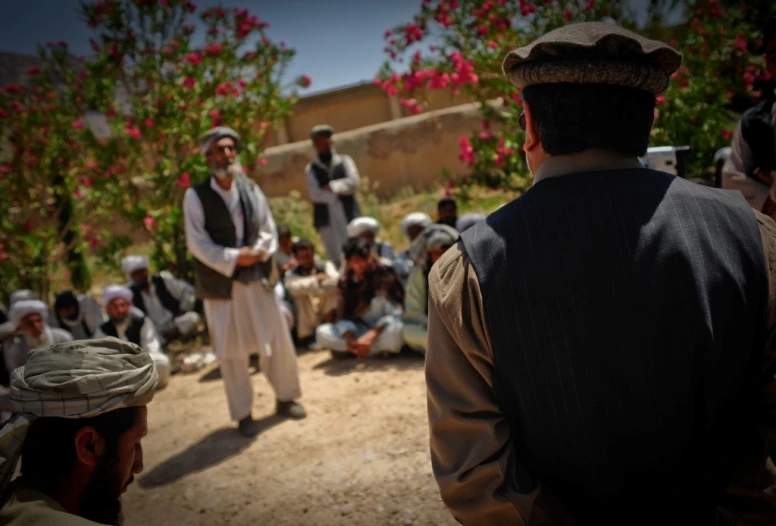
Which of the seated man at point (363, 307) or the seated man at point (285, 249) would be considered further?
the seated man at point (285, 249)

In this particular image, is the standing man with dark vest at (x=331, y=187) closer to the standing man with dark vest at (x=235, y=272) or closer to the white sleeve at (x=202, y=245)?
the standing man with dark vest at (x=235, y=272)

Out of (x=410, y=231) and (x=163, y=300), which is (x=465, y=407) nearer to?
(x=410, y=231)

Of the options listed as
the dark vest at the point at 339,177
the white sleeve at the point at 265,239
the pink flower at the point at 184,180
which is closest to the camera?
the white sleeve at the point at 265,239

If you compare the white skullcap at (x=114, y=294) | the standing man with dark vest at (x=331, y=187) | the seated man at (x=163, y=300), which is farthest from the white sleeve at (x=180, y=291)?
the standing man with dark vest at (x=331, y=187)

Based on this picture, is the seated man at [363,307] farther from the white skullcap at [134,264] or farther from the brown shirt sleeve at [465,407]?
the brown shirt sleeve at [465,407]

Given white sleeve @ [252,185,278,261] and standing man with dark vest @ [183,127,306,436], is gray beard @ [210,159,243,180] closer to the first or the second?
standing man with dark vest @ [183,127,306,436]

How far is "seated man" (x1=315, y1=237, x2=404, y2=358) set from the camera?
569cm

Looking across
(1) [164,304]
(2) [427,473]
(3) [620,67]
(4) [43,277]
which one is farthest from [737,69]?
(4) [43,277]

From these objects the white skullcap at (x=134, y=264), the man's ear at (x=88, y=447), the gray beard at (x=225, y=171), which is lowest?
the white skullcap at (x=134, y=264)

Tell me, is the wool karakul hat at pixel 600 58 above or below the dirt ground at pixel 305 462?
above

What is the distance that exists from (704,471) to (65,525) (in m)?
1.28

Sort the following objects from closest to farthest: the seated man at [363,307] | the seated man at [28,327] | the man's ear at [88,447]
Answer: the man's ear at [88,447], the seated man at [28,327], the seated man at [363,307]

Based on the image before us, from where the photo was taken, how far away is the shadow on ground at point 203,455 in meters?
3.90

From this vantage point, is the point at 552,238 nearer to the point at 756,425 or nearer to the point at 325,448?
the point at 756,425
